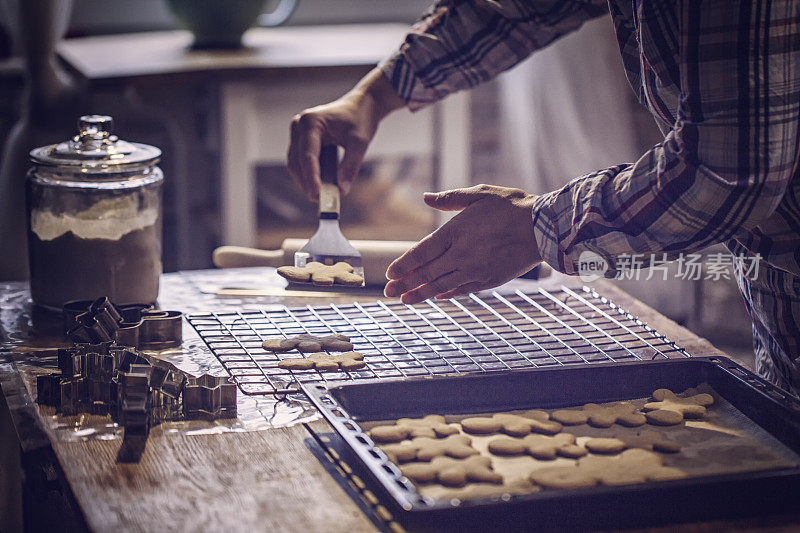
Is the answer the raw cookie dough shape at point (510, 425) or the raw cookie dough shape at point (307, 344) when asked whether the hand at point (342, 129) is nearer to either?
the raw cookie dough shape at point (307, 344)

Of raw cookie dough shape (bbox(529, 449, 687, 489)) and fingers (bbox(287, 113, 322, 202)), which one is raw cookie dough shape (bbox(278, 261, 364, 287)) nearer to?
fingers (bbox(287, 113, 322, 202))

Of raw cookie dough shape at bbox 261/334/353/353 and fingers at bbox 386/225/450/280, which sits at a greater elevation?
fingers at bbox 386/225/450/280

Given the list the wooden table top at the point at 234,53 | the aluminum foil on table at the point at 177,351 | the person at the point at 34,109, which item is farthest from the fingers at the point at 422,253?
the person at the point at 34,109

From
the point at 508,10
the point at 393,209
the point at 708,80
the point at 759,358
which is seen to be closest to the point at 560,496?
the point at 708,80

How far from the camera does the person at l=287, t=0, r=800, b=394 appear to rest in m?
1.01

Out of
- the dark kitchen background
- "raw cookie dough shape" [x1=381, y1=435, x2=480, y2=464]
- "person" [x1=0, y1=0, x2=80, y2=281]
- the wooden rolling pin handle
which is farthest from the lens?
the dark kitchen background

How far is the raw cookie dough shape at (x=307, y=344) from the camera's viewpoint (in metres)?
1.34

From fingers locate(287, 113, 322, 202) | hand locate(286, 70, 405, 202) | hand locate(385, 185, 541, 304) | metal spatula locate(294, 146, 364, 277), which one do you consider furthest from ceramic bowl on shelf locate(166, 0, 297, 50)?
hand locate(385, 185, 541, 304)

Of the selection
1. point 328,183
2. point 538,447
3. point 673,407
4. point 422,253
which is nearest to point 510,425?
point 538,447

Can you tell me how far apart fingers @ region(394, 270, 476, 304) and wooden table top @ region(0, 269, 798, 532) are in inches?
10.9

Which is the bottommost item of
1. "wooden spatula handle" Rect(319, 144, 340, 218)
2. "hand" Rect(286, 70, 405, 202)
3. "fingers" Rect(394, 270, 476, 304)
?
"fingers" Rect(394, 270, 476, 304)

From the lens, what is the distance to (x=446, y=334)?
Result: 1450 mm

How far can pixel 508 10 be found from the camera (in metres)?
1.66

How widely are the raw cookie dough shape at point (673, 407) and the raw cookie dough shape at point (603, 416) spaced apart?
2cm
